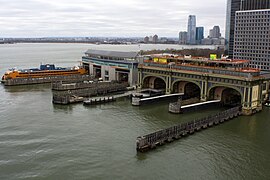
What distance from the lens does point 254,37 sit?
8606 cm

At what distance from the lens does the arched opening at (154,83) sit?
189ft

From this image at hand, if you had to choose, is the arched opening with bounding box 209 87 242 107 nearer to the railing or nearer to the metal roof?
the railing

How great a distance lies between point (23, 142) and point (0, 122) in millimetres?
8305

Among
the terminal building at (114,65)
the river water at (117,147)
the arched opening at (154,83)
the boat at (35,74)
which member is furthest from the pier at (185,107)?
the boat at (35,74)

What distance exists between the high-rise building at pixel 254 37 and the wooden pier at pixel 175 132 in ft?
164

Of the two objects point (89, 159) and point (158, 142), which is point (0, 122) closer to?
point (89, 159)

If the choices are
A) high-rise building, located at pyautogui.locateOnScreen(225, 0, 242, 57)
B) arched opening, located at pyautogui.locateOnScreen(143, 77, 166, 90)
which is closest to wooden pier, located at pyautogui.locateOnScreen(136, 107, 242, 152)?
arched opening, located at pyautogui.locateOnScreen(143, 77, 166, 90)

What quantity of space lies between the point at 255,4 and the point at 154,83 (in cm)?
6794

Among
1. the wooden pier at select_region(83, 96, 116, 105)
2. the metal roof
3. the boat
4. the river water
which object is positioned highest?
the metal roof

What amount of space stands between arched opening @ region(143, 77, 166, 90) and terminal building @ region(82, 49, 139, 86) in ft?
8.91

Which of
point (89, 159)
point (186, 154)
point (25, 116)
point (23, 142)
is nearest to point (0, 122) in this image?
point (25, 116)

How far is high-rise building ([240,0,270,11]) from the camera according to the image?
10241cm

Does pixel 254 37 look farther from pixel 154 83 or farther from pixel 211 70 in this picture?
pixel 211 70

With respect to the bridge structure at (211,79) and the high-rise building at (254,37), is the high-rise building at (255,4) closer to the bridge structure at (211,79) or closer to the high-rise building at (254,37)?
the high-rise building at (254,37)
